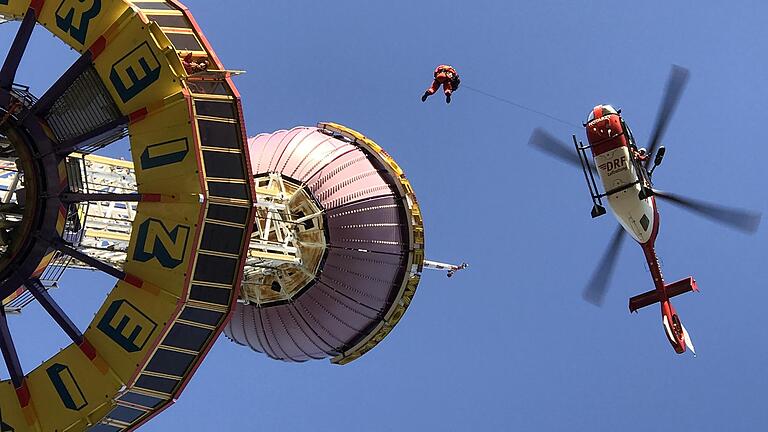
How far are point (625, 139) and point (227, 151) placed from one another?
21.1 meters

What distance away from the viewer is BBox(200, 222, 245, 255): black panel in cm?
3262

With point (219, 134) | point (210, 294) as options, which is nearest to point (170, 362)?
point (210, 294)

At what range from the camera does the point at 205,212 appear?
106 feet

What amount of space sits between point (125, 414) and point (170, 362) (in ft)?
9.38

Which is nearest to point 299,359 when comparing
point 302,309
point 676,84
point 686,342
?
point 302,309

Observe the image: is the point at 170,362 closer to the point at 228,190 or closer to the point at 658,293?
the point at 228,190

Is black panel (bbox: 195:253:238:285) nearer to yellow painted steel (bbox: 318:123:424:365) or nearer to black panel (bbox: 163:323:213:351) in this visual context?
black panel (bbox: 163:323:213:351)

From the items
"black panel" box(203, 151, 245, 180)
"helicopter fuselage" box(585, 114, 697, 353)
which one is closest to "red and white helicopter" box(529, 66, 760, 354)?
"helicopter fuselage" box(585, 114, 697, 353)

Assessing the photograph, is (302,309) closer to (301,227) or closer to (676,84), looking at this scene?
(301,227)

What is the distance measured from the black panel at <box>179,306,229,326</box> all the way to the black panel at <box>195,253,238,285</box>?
112 cm

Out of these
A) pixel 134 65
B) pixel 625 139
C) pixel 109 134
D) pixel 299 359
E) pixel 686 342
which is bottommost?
pixel 299 359

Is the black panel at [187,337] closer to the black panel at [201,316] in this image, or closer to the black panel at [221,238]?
the black panel at [201,316]

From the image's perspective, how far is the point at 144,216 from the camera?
109 feet

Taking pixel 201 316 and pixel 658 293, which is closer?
pixel 201 316
